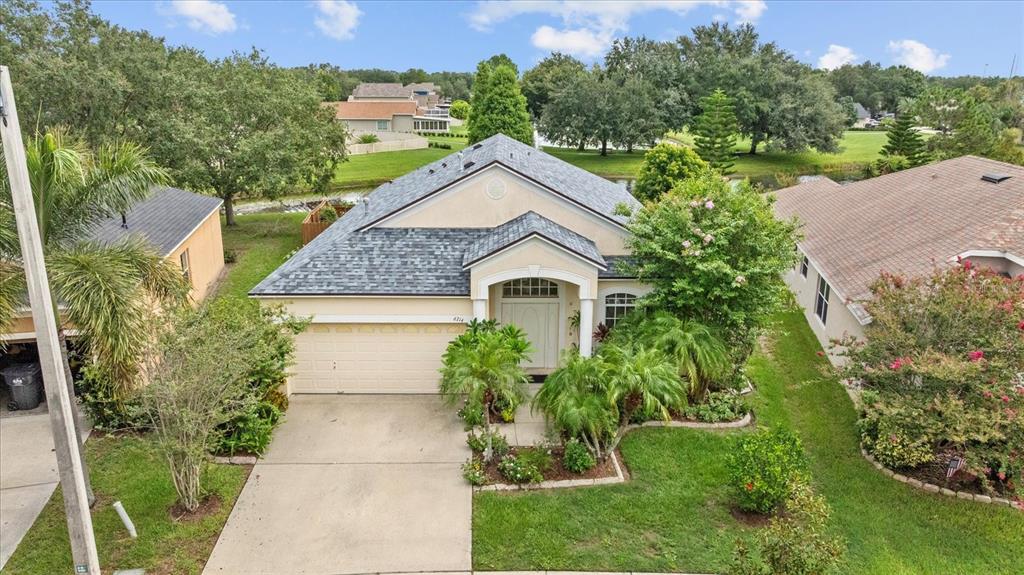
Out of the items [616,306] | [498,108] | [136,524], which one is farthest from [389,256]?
[498,108]

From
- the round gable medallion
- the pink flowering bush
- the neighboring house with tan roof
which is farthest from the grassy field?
the pink flowering bush

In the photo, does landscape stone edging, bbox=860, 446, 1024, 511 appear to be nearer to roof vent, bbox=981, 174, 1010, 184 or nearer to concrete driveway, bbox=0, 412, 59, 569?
roof vent, bbox=981, 174, 1010, 184

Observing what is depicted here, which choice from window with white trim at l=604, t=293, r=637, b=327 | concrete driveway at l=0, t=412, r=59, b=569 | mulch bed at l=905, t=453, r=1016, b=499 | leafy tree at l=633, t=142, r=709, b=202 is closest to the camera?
concrete driveway at l=0, t=412, r=59, b=569

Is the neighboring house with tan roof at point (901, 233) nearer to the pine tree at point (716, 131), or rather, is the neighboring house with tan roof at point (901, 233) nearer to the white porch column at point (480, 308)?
the white porch column at point (480, 308)

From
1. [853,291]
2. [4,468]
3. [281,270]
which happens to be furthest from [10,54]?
[853,291]

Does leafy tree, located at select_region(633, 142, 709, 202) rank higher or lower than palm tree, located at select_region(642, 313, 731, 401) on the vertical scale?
higher

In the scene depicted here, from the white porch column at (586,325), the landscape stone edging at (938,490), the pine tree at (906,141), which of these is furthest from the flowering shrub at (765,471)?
the pine tree at (906,141)

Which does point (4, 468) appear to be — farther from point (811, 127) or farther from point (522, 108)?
point (811, 127)
